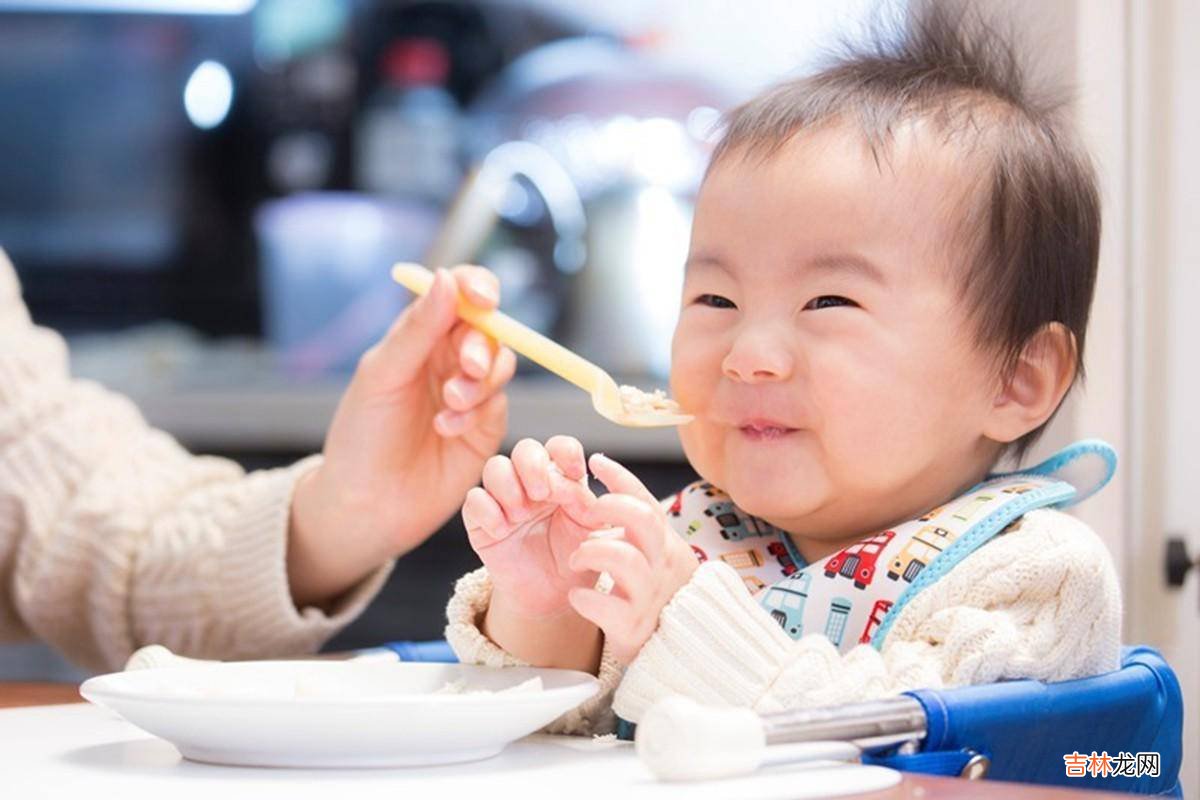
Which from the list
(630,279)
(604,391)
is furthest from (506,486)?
(630,279)

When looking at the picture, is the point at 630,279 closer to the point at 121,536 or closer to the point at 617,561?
the point at 121,536

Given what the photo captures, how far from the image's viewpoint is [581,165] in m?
2.57

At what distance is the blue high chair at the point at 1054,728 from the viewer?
0.67 m

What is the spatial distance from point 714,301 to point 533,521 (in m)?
0.22

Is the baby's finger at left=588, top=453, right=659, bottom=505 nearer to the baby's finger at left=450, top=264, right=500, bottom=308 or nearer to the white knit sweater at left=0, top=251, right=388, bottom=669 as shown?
the baby's finger at left=450, top=264, right=500, bottom=308

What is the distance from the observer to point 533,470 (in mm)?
769

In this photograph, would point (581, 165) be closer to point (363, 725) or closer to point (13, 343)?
point (13, 343)

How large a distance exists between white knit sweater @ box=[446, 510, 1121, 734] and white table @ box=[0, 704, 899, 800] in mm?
55

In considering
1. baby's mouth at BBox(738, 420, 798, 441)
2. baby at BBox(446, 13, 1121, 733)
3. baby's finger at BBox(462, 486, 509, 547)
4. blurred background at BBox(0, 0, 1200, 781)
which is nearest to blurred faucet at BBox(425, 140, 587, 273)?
blurred background at BBox(0, 0, 1200, 781)

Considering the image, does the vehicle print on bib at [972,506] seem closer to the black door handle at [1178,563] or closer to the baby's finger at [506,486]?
the baby's finger at [506,486]

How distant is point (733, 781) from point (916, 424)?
349 millimetres

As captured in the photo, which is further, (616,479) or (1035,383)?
(1035,383)

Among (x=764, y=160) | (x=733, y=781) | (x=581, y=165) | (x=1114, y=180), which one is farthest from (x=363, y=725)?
(x=581, y=165)

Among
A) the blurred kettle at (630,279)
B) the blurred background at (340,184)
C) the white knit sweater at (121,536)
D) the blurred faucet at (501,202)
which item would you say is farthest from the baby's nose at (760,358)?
the blurred faucet at (501,202)
